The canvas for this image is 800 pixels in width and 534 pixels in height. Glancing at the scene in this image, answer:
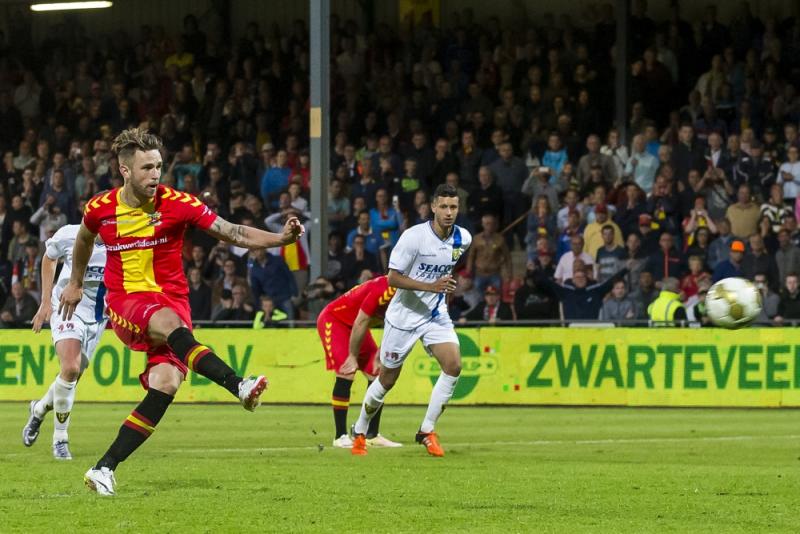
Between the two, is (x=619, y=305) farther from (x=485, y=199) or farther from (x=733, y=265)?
(x=485, y=199)

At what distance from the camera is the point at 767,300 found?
65.1 ft

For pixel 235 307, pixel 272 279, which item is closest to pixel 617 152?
pixel 272 279

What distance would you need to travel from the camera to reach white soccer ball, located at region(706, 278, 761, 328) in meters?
12.2

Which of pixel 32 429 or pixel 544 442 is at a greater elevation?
pixel 32 429

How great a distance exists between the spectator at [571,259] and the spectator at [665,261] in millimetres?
920

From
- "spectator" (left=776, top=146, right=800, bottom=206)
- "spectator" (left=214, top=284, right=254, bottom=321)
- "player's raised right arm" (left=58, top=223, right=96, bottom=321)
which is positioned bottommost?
"spectator" (left=214, top=284, right=254, bottom=321)

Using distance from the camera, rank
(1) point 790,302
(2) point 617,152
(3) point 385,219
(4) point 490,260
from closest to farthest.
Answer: (1) point 790,302, (4) point 490,260, (2) point 617,152, (3) point 385,219

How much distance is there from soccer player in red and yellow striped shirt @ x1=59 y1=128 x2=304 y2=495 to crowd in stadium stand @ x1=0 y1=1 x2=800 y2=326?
31.9 feet

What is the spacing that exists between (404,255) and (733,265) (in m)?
8.67

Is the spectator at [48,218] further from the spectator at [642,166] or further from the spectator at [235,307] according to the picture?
the spectator at [642,166]

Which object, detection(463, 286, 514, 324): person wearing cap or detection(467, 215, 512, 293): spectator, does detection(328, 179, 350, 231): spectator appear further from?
detection(463, 286, 514, 324): person wearing cap

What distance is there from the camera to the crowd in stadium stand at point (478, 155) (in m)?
21.2

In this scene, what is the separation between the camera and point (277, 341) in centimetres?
2081

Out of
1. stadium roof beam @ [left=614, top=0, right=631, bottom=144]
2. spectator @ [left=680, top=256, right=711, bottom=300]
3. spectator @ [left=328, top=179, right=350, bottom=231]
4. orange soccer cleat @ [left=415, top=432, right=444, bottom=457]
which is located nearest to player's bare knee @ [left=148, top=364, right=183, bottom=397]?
orange soccer cleat @ [left=415, top=432, right=444, bottom=457]
